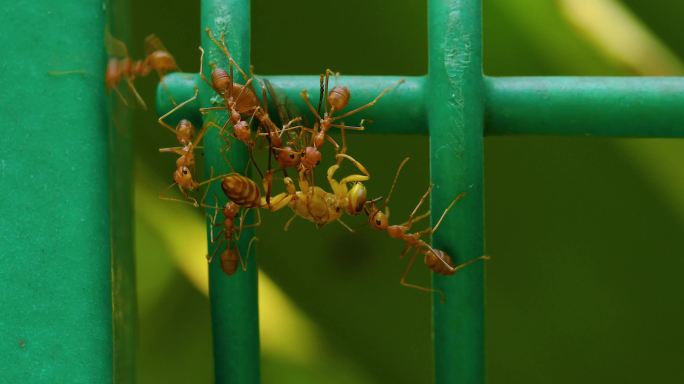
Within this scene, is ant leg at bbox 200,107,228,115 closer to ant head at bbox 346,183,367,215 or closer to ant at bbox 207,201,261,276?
ant at bbox 207,201,261,276

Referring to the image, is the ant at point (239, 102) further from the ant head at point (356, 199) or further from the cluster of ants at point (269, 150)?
the ant head at point (356, 199)

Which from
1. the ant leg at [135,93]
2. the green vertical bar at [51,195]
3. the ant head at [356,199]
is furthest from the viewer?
the ant head at [356,199]

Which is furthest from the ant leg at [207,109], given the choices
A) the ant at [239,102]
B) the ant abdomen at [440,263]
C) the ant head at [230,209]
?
the ant abdomen at [440,263]

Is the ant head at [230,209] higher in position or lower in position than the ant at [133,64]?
lower

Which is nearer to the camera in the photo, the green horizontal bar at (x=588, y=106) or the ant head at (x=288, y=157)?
the green horizontal bar at (x=588, y=106)

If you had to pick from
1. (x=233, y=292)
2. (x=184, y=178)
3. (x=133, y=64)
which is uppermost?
(x=133, y=64)

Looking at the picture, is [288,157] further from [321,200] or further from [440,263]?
[440,263]

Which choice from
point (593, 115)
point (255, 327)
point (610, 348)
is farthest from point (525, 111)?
point (610, 348)

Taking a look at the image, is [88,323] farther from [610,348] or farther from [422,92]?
[610,348]

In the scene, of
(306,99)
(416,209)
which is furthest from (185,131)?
(416,209)
